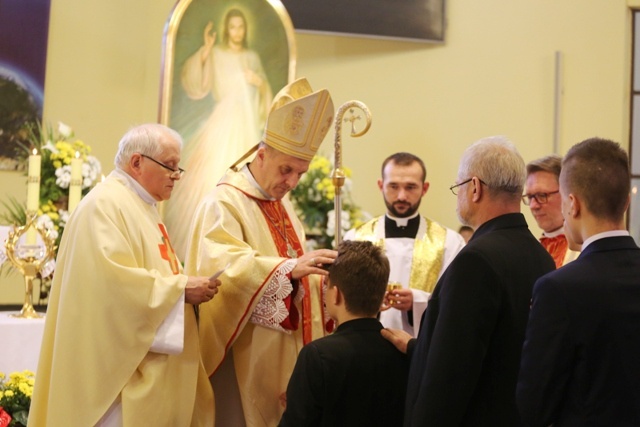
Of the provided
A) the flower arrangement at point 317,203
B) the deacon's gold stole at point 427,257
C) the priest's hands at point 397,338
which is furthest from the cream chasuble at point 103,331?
the flower arrangement at point 317,203

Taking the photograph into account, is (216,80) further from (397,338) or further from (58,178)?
(397,338)

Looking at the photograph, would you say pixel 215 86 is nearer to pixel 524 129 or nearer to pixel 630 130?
pixel 524 129

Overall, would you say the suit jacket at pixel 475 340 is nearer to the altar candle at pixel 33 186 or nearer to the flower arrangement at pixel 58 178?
the altar candle at pixel 33 186

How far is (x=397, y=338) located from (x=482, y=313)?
49 centimetres

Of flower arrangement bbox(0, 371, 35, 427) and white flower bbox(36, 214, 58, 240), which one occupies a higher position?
white flower bbox(36, 214, 58, 240)

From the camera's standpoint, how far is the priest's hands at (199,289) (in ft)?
11.6

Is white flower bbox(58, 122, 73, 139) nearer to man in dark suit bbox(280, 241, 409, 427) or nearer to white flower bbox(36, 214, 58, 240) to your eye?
white flower bbox(36, 214, 58, 240)

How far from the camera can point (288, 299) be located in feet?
12.5

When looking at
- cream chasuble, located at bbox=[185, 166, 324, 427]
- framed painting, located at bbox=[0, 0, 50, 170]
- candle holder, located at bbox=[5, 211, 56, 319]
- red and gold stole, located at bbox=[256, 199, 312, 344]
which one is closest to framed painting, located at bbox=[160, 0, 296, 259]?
framed painting, located at bbox=[0, 0, 50, 170]

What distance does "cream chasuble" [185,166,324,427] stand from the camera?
380 centimetres

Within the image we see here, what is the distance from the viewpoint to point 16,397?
4.15 metres

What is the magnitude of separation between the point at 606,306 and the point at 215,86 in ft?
16.6

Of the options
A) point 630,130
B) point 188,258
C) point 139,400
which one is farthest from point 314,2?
point 139,400

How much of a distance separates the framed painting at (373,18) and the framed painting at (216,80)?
695mm
